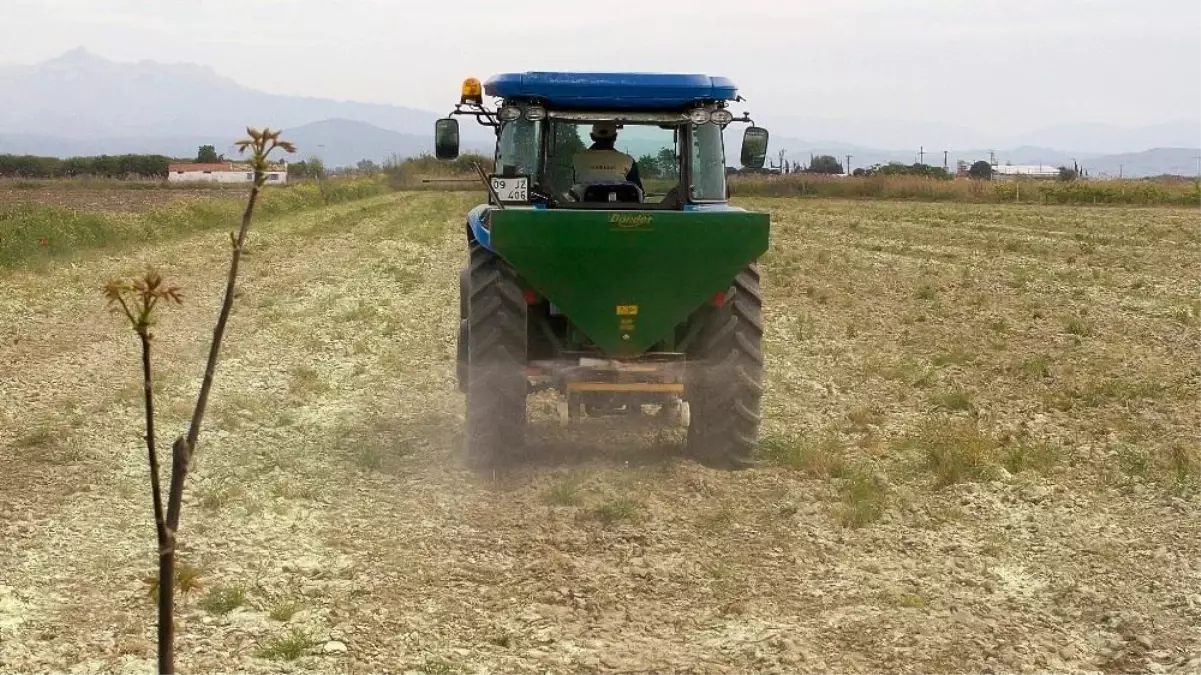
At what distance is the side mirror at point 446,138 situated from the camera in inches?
267

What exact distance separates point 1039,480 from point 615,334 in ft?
8.42

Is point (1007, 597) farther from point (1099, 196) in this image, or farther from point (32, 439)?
point (1099, 196)

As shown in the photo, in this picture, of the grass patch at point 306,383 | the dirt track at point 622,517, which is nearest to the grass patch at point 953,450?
the dirt track at point 622,517

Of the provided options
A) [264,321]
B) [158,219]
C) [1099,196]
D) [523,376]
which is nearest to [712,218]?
[523,376]

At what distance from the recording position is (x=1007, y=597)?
454 centimetres

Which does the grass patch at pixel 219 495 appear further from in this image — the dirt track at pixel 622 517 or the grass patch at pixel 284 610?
the grass patch at pixel 284 610

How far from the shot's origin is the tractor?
580 centimetres

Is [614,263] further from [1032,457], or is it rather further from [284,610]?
[1032,457]

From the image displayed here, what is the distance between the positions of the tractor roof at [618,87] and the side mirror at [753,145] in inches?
13.7

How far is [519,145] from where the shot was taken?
22.4 ft

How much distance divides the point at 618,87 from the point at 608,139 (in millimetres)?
659

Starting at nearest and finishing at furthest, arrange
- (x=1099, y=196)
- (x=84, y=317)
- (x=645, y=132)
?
(x=645, y=132) → (x=84, y=317) → (x=1099, y=196)

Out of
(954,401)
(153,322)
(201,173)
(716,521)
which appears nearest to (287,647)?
(716,521)

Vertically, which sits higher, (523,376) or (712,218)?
A: (712,218)
